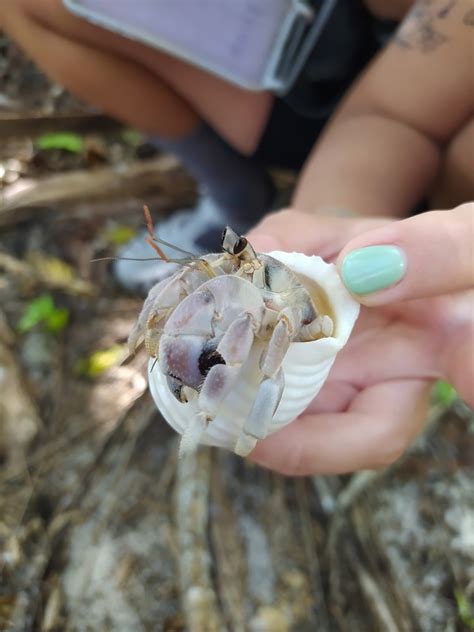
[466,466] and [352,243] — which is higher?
[352,243]

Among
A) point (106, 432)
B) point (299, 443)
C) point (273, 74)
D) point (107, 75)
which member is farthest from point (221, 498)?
point (107, 75)

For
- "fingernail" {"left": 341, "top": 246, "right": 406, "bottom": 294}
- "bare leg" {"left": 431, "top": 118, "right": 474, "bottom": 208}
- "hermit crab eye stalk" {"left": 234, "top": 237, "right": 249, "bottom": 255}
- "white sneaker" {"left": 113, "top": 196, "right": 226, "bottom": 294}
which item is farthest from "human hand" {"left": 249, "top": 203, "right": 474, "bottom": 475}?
"white sneaker" {"left": 113, "top": 196, "right": 226, "bottom": 294}

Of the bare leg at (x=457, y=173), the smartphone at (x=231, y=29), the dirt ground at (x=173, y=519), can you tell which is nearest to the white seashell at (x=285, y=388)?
the dirt ground at (x=173, y=519)

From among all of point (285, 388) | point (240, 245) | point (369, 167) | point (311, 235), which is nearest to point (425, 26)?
point (369, 167)

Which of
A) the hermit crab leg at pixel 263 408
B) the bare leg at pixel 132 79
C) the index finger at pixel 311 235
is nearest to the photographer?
the hermit crab leg at pixel 263 408

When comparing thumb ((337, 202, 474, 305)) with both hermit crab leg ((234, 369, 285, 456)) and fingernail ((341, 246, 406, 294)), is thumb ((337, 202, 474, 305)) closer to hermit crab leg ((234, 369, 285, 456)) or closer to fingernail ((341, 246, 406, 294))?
fingernail ((341, 246, 406, 294))

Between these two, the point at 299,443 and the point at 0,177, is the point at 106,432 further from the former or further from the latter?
the point at 0,177

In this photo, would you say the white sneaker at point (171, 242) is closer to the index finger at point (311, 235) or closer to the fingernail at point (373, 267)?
the index finger at point (311, 235)
